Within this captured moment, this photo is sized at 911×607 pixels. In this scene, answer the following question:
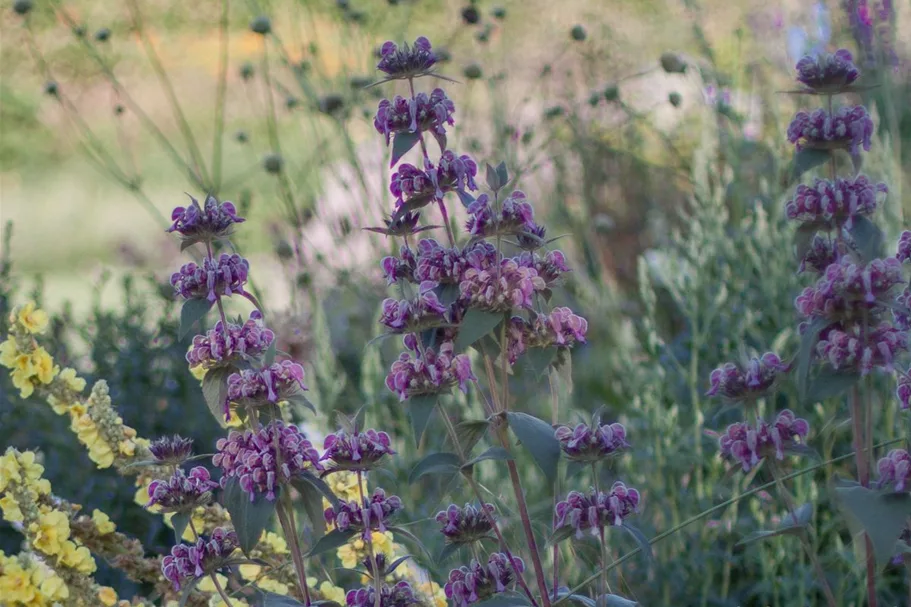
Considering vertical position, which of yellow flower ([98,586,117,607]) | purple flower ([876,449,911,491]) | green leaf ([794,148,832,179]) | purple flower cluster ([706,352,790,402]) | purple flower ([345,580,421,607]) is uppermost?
green leaf ([794,148,832,179])

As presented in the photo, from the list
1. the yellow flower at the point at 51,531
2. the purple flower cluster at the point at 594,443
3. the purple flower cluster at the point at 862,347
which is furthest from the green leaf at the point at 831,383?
the yellow flower at the point at 51,531

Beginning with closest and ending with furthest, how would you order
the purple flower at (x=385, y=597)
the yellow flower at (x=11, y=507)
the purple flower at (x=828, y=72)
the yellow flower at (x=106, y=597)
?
1. the purple flower at (x=828, y=72)
2. the purple flower at (x=385, y=597)
3. the yellow flower at (x=11, y=507)
4. the yellow flower at (x=106, y=597)

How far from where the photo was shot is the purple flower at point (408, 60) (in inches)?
57.7


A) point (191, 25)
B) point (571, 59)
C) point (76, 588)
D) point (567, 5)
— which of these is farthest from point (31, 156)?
point (76, 588)

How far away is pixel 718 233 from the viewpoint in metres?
3.35

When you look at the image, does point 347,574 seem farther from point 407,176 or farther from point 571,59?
point 571,59

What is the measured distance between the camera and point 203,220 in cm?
145

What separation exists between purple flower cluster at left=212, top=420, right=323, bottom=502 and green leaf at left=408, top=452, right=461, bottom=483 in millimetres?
130

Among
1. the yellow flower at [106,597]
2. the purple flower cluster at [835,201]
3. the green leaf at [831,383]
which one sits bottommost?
the yellow flower at [106,597]

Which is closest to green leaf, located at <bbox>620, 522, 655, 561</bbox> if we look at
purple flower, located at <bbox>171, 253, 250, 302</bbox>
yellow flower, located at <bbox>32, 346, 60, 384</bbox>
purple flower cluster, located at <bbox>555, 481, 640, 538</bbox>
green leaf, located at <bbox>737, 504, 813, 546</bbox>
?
purple flower cluster, located at <bbox>555, 481, 640, 538</bbox>

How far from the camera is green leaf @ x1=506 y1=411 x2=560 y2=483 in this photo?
131 cm

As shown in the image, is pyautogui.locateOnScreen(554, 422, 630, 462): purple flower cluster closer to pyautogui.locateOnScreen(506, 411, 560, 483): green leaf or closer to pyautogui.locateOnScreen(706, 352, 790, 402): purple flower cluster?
pyautogui.locateOnScreen(506, 411, 560, 483): green leaf

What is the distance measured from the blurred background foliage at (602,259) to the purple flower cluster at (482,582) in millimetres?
114

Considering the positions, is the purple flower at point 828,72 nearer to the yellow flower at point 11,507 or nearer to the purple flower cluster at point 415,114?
the purple flower cluster at point 415,114
